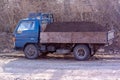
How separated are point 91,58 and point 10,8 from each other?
402 inches

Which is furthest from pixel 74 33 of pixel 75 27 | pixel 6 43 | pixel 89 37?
pixel 6 43

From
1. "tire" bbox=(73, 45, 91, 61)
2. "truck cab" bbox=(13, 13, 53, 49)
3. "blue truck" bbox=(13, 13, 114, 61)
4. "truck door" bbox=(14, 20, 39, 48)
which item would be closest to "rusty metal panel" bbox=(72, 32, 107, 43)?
"blue truck" bbox=(13, 13, 114, 61)

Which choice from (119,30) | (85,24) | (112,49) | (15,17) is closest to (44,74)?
(85,24)

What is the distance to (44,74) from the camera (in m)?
15.5

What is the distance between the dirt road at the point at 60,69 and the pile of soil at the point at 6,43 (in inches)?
128

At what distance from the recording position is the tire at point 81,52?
780 inches

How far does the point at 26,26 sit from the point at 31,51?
4.49ft

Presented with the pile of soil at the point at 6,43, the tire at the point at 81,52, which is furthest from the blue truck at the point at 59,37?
the pile of soil at the point at 6,43

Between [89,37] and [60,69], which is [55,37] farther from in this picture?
[60,69]

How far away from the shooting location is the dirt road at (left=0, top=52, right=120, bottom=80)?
48.7ft

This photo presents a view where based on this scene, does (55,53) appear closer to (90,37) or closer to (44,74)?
(90,37)

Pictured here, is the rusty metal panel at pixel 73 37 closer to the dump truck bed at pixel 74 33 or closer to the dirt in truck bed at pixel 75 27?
the dump truck bed at pixel 74 33

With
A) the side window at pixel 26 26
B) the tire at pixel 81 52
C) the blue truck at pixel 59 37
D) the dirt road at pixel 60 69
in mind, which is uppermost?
the side window at pixel 26 26

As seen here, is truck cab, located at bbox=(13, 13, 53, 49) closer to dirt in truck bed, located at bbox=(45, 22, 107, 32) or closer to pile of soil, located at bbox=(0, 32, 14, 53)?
dirt in truck bed, located at bbox=(45, 22, 107, 32)
